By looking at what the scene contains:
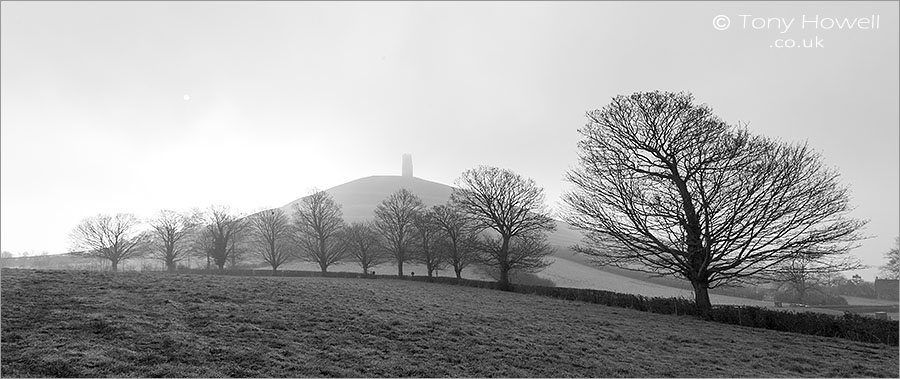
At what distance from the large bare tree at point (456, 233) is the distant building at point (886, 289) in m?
58.7

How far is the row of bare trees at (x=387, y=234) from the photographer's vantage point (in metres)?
50.2

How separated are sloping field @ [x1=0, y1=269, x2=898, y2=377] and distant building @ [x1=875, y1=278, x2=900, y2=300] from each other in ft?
196

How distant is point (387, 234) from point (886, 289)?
75110mm

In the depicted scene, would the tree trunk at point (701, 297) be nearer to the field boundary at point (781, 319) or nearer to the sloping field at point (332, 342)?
the field boundary at point (781, 319)

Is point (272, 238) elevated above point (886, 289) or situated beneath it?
elevated above

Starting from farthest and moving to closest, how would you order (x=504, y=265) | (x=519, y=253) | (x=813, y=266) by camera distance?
(x=519, y=253) → (x=504, y=265) → (x=813, y=266)

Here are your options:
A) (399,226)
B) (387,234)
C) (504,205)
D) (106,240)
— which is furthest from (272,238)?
(504,205)

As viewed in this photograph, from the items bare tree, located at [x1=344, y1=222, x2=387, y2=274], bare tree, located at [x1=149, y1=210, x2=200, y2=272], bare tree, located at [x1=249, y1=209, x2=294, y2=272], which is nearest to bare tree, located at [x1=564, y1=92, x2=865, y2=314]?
bare tree, located at [x1=344, y1=222, x2=387, y2=274]

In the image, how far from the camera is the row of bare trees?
50.2m

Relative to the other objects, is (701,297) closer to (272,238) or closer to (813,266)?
(813,266)

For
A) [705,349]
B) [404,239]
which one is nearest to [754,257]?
[705,349]

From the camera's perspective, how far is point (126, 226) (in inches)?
2872

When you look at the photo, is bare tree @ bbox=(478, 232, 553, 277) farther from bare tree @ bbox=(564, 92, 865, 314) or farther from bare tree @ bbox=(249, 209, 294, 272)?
bare tree @ bbox=(249, 209, 294, 272)

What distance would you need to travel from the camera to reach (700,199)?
23391 mm
